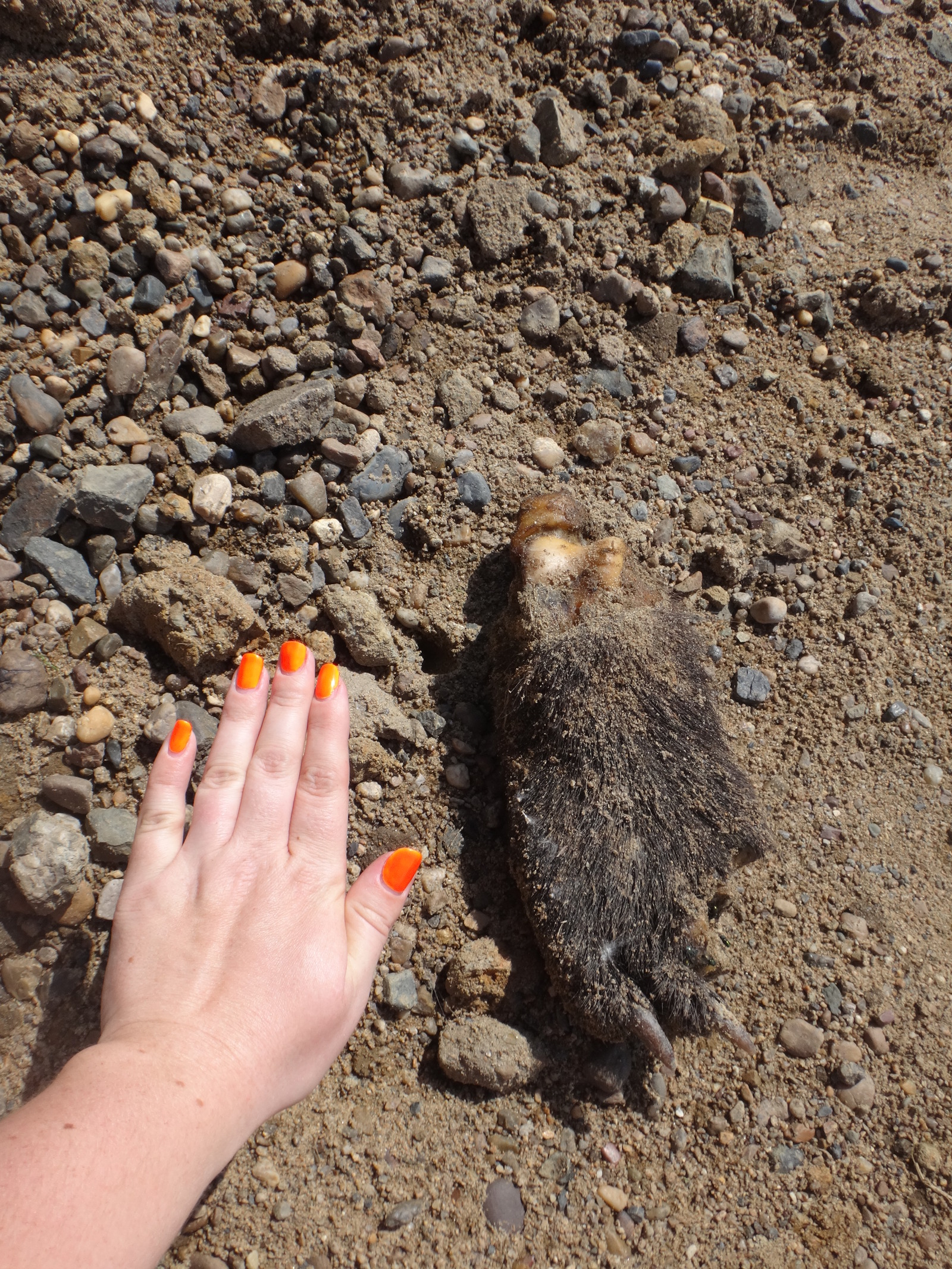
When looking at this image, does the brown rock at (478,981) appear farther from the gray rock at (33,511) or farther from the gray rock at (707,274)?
the gray rock at (707,274)

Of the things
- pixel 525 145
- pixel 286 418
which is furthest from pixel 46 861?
pixel 525 145

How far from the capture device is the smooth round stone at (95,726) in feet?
7.76

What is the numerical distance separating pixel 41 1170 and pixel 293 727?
1.08 meters

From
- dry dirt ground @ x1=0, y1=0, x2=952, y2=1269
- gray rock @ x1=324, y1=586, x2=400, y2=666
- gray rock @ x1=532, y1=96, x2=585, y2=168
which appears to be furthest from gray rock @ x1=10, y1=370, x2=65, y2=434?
gray rock @ x1=532, y1=96, x2=585, y2=168

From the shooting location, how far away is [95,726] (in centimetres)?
238

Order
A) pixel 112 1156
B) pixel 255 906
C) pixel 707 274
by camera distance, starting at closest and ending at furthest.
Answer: pixel 112 1156
pixel 255 906
pixel 707 274

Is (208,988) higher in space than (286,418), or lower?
lower

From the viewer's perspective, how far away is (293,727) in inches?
85.2

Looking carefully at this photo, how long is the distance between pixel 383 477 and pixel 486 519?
405mm

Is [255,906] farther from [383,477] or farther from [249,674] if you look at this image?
[383,477]

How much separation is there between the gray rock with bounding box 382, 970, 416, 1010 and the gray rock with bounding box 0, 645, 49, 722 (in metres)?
1.38

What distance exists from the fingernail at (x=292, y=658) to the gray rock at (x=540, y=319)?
1.63 metres

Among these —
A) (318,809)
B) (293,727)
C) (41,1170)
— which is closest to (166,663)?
(293,727)

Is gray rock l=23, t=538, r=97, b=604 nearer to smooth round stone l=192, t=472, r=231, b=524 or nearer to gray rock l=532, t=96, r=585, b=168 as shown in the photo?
smooth round stone l=192, t=472, r=231, b=524
